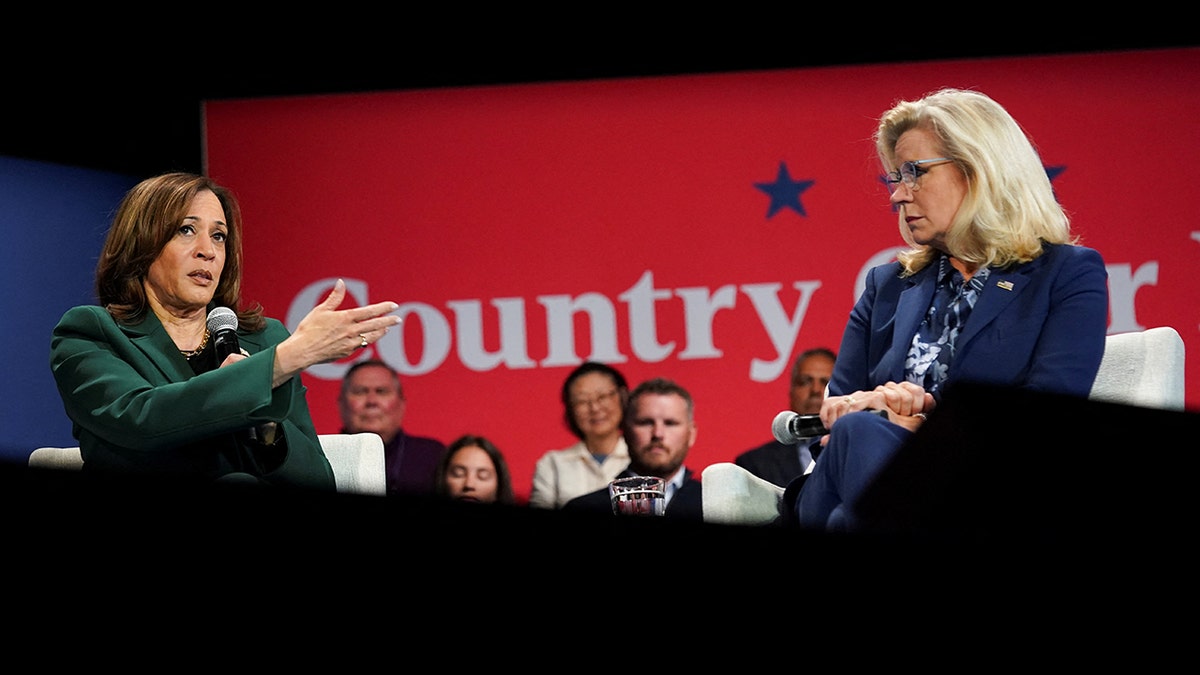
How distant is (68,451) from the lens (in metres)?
2.68

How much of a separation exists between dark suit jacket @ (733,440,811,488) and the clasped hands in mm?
2434

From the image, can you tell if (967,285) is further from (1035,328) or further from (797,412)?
(797,412)

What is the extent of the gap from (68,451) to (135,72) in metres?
2.94

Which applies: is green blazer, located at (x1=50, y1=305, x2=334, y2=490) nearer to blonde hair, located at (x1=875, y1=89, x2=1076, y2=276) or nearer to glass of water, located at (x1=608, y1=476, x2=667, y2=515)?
glass of water, located at (x1=608, y1=476, x2=667, y2=515)

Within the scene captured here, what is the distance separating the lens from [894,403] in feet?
7.70

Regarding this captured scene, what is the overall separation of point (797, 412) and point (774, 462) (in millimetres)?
199

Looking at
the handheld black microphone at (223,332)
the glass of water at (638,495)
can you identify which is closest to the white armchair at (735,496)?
the glass of water at (638,495)

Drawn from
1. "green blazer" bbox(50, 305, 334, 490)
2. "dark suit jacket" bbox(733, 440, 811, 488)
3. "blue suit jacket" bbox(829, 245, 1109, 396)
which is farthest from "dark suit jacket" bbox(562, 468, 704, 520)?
"green blazer" bbox(50, 305, 334, 490)

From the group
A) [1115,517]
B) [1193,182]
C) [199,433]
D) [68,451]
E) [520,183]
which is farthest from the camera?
[520,183]

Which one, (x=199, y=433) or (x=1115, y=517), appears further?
(x=199, y=433)

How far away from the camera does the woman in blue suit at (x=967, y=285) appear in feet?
7.82

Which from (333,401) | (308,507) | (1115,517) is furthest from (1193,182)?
(308,507)

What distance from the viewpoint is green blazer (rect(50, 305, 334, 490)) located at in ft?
7.18

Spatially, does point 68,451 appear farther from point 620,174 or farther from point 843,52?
point 843,52
